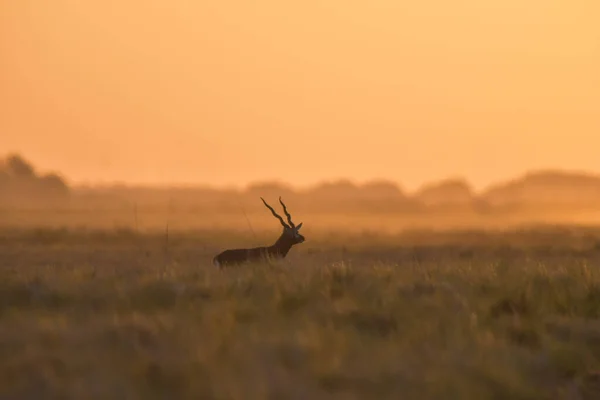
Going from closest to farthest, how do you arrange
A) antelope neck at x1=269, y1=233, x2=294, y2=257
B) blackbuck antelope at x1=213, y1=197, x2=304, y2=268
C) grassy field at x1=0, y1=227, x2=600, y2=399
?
grassy field at x1=0, y1=227, x2=600, y2=399 → blackbuck antelope at x1=213, y1=197, x2=304, y2=268 → antelope neck at x1=269, y1=233, x2=294, y2=257

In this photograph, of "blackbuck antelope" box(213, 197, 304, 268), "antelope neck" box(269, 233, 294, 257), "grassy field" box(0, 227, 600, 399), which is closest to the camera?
"grassy field" box(0, 227, 600, 399)

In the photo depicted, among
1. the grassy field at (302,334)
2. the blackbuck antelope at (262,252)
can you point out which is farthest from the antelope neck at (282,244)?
the grassy field at (302,334)

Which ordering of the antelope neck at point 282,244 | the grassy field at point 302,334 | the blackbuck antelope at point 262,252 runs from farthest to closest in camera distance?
the antelope neck at point 282,244
the blackbuck antelope at point 262,252
the grassy field at point 302,334

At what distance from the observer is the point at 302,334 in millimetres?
9188

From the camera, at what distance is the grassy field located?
25.7ft

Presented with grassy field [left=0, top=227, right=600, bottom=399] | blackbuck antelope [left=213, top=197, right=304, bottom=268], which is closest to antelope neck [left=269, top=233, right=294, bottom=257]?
blackbuck antelope [left=213, top=197, right=304, bottom=268]

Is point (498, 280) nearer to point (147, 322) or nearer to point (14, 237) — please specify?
point (147, 322)

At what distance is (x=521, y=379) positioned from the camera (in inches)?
334

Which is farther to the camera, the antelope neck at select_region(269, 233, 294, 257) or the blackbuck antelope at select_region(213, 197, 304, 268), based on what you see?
the antelope neck at select_region(269, 233, 294, 257)

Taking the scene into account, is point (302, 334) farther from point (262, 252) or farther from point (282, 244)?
point (282, 244)

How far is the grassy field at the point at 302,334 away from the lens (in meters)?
7.83

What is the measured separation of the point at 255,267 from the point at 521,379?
23.8ft

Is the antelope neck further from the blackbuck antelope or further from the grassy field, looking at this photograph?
the grassy field

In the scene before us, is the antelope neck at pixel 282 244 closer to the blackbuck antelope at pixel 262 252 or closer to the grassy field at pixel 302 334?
→ the blackbuck antelope at pixel 262 252
